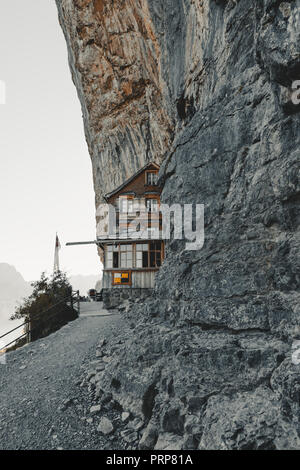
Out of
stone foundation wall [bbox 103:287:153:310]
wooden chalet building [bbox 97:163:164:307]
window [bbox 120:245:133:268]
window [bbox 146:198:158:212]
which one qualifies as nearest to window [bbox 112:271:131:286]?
wooden chalet building [bbox 97:163:164:307]

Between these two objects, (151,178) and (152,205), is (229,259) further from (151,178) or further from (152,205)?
(151,178)

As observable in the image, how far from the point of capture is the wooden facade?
19.6 meters

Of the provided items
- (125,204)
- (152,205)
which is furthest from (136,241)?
(125,204)

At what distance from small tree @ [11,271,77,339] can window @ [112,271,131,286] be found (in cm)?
328

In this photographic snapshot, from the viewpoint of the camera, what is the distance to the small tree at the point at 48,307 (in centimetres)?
1515

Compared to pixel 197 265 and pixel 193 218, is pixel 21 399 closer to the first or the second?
pixel 197 265

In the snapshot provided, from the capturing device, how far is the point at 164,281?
9.55 meters

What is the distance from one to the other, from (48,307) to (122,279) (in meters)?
5.48

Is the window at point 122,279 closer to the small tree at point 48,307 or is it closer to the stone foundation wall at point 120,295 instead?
the stone foundation wall at point 120,295

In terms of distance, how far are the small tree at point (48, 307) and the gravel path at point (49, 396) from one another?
2397mm

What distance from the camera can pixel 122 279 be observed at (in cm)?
1959

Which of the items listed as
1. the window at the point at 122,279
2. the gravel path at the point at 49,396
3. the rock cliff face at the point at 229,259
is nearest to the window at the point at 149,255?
the window at the point at 122,279
